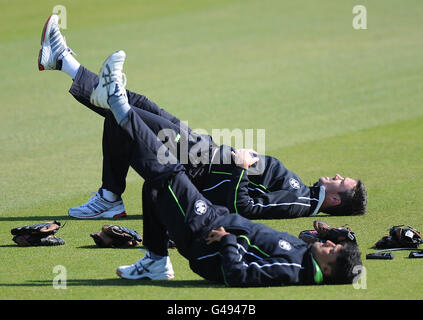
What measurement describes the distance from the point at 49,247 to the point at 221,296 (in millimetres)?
2397

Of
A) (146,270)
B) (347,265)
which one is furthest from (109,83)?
(347,265)

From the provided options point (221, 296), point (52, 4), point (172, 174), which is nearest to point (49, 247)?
point (172, 174)

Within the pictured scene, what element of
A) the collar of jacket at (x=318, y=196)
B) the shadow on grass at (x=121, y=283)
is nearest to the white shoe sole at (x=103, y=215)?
the collar of jacket at (x=318, y=196)

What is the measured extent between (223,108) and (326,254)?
10.3 metres

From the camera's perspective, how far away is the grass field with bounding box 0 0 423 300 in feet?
23.0

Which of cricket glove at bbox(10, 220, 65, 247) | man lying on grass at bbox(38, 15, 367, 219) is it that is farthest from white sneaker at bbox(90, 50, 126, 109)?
cricket glove at bbox(10, 220, 65, 247)

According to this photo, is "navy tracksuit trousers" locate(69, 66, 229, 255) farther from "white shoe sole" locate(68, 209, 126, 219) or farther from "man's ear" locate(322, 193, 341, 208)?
"man's ear" locate(322, 193, 341, 208)

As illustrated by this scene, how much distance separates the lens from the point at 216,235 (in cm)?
644

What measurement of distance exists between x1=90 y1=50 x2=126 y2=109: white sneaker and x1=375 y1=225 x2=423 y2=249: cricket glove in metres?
2.84

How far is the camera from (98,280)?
6.68 metres

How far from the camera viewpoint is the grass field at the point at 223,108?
7012 millimetres

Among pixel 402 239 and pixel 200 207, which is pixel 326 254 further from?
pixel 402 239

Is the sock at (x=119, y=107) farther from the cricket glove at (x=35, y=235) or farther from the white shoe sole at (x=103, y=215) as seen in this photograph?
the white shoe sole at (x=103, y=215)
